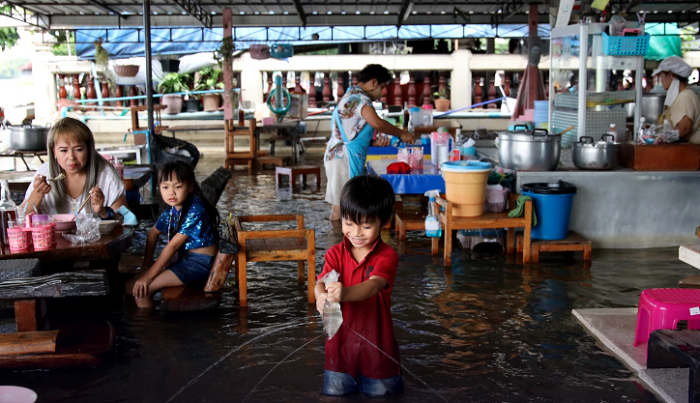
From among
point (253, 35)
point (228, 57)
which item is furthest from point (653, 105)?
point (253, 35)

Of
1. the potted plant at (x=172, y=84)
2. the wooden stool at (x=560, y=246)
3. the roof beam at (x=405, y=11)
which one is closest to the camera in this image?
the wooden stool at (x=560, y=246)

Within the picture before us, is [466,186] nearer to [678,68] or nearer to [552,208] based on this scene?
[552,208]

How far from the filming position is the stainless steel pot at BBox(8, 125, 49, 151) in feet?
29.6

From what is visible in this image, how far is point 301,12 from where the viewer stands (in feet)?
58.1

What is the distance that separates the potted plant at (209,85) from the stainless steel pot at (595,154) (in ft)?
42.5

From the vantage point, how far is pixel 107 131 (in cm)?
1750

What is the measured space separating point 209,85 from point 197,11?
6.46 feet

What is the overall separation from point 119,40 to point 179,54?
1855 mm

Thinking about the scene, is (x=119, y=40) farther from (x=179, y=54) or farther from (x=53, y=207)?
(x=53, y=207)

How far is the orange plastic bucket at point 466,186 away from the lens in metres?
5.87

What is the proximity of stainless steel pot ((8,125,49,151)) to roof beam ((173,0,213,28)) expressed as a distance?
7957 millimetres

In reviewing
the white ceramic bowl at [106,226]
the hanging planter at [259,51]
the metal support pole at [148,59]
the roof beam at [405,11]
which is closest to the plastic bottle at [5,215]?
the white ceramic bowl at [106,226]

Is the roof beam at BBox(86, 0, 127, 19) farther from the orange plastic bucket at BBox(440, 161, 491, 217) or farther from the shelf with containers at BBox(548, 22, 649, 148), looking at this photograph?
the orange plastic bucket at BBox(440, 161, 491, 217)

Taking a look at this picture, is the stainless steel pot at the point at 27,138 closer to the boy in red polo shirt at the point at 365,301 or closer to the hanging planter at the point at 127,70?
the hanging planter at the point at 127,70
